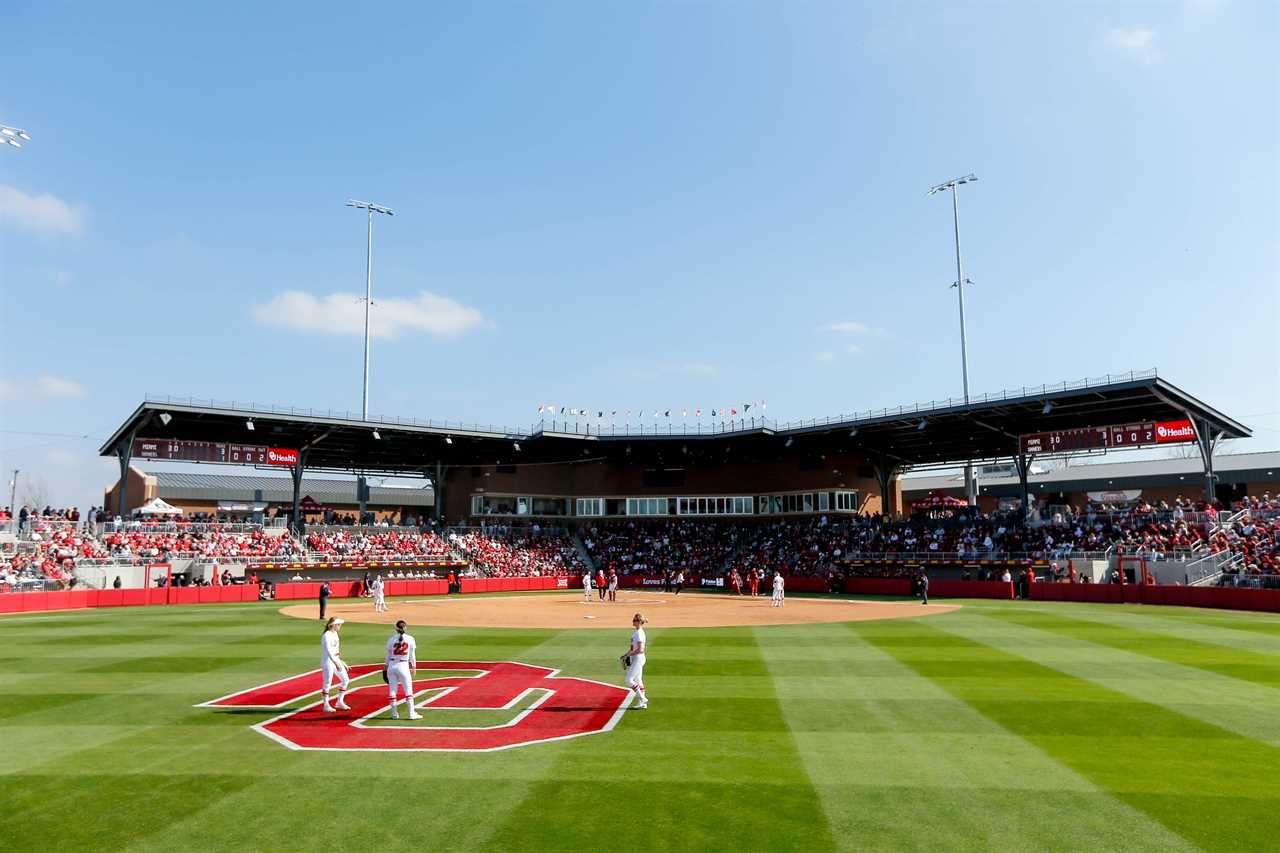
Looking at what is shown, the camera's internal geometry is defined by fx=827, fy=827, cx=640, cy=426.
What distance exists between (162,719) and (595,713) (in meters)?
8.00

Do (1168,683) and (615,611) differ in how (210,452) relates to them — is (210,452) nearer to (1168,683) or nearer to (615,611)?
(615,611)

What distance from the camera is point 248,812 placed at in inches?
393

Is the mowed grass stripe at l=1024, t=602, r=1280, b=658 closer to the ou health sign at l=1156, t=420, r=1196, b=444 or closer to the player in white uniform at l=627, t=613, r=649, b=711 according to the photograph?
the ou health sign at l=1156, t=420, r=1196, b=444

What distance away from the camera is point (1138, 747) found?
1287cm

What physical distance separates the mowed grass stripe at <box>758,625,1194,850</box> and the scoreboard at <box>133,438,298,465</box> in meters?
54.0

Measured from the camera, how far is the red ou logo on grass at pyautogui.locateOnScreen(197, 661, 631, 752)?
13.5 metres

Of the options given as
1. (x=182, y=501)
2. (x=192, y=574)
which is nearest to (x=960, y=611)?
(x=192, y=574)

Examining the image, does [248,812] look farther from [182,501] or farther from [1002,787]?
[182,501]

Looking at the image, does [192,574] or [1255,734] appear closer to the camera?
[1255,734]

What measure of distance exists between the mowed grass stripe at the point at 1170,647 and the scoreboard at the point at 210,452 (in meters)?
51.0

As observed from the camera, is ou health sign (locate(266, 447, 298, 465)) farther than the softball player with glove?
Yes

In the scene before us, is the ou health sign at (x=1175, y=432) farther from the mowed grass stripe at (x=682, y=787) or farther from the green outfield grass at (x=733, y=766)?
the mowed grass stripe at (x=682, y=787)

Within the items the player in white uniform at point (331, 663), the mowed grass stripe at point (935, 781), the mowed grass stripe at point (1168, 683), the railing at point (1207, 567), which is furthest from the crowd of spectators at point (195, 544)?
the railing at point (1207, 567)

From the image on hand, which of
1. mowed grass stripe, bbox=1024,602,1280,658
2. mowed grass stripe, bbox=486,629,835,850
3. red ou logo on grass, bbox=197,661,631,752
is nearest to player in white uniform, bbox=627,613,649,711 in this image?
mowed grass stripe, bbox=486,629,835,850
